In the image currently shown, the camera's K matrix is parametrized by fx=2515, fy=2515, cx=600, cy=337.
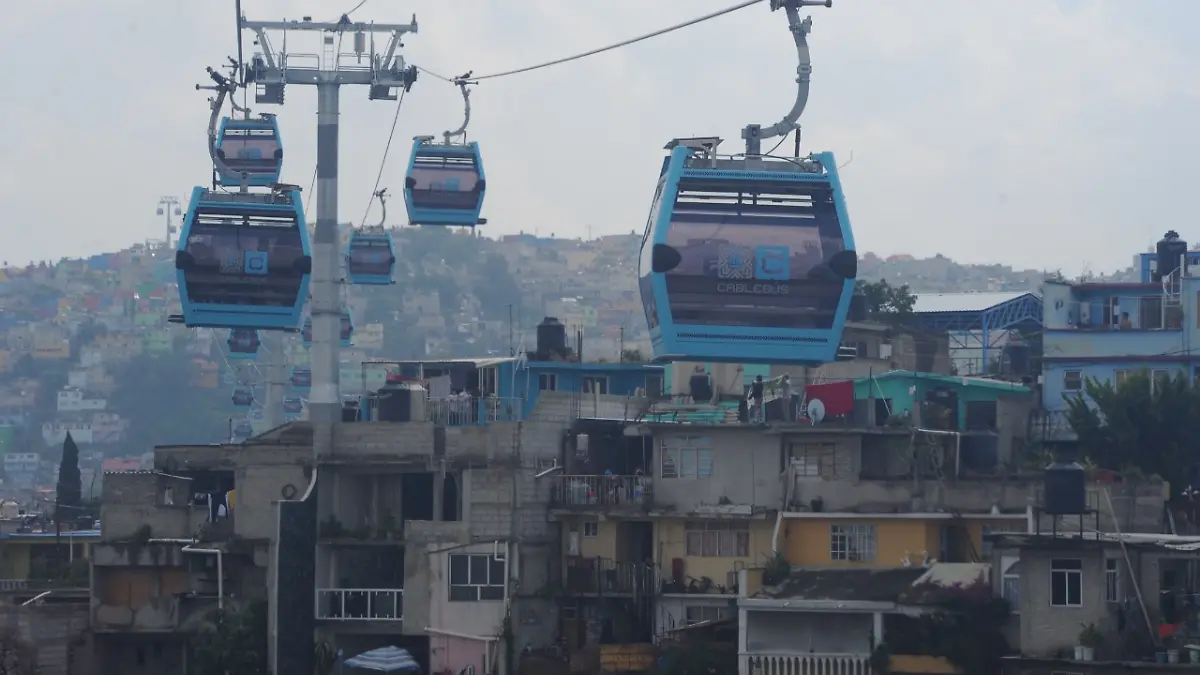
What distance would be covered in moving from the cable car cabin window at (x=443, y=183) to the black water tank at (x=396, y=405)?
8600 millimetres

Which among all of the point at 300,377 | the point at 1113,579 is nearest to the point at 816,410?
the point at 1113,579

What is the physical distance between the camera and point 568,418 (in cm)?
4881

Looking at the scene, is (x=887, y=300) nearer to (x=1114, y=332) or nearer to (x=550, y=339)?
(x=1114, y=332)

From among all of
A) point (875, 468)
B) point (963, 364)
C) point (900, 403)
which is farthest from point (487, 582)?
point (963, 364)

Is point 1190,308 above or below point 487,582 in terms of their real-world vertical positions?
above

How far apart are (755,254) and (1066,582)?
695cm

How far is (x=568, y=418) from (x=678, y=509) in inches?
193

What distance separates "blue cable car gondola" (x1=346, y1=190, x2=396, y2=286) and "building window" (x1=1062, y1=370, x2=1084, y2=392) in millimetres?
17989

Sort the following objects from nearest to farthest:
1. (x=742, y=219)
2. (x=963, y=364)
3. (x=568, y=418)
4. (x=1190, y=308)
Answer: (x=742, y=219) → (x=568, y=418) → (x=1190, y=308) → (x=963, y=364)

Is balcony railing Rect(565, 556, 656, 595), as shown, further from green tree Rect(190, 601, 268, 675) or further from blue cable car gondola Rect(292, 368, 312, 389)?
blue cable car gondola Rect(292, 368, 312, 389)

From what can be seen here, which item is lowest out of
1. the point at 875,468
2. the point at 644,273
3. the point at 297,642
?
the point at 297,642

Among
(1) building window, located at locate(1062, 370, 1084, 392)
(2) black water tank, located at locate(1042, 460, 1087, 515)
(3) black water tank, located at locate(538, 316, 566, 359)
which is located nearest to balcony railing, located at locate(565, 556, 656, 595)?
(2) black water tank, located at locate(1042, 460, 1087, 515)

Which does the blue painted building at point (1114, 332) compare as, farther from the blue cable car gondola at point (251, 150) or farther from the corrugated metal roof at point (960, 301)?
the blue cable car gondola at point (251, 150)

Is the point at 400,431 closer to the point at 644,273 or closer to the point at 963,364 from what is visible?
the point at 644,273
